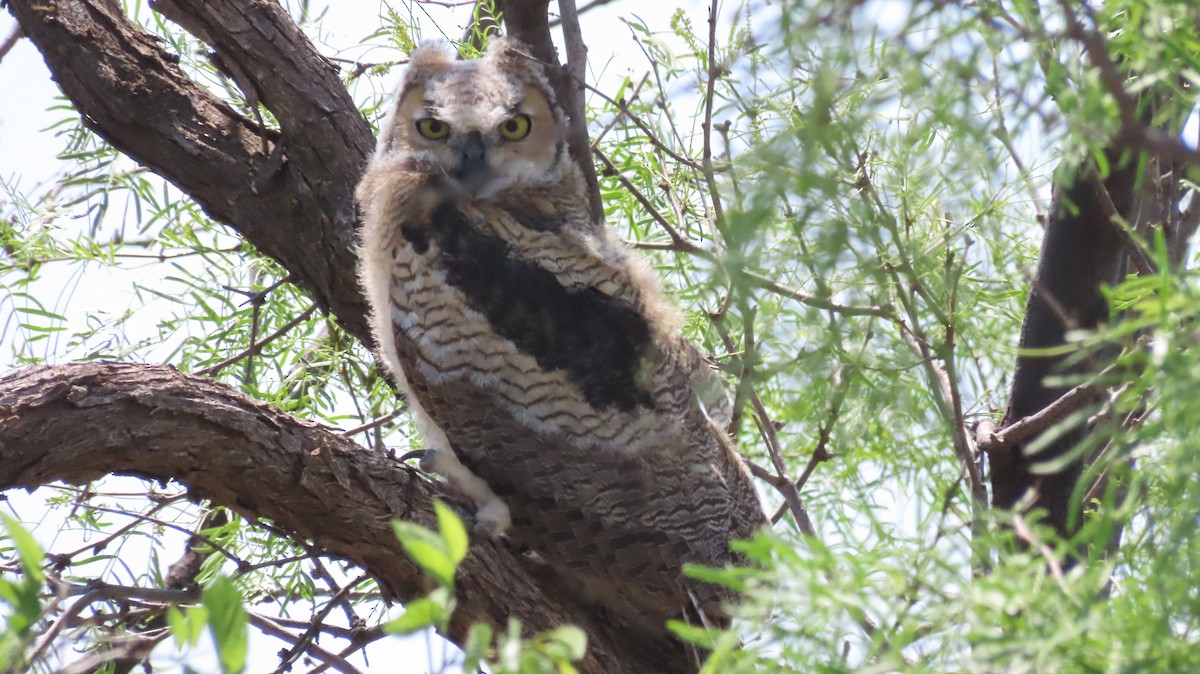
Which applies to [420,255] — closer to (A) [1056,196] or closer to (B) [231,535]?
(B) [231,535]

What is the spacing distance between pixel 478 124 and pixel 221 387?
3.59ft

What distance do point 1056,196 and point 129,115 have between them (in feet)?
7.36

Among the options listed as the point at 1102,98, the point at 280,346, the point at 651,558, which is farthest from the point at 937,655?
the point at 280,346

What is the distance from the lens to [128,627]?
2.91 m

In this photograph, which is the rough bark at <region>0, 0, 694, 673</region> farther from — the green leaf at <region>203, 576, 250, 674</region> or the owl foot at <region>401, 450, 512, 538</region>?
the green leaf at <region>203, 576, 250, 674</region>

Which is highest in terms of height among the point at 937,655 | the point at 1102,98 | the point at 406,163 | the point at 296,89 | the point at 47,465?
the point at 296,89

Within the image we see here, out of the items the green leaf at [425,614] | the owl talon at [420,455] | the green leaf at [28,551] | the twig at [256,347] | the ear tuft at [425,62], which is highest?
the ear tuft at [425,62]

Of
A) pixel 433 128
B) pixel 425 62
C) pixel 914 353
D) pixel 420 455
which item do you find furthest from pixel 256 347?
pixel 914 353

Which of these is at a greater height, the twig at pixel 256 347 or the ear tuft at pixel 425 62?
the ear tuft at pixel 425 62

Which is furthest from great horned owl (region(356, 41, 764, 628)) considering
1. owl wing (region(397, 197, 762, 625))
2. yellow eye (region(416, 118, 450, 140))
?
yellow eye (region(416, 118, 450, 140))

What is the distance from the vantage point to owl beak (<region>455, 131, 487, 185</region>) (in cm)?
286

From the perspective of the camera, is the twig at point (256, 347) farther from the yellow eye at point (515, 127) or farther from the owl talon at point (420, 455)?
the yellow eye at point (515, 127)

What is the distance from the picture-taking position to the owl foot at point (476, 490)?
2488 millimetres

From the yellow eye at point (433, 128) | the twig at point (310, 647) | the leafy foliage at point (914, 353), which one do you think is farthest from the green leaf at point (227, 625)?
the yellow eye at point (433, 128)
